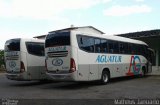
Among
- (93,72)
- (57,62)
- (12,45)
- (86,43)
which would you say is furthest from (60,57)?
(12,45)

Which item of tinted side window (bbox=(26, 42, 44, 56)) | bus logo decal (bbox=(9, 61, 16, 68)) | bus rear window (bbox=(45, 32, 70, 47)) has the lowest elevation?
bus logo decal (bbox=(9, 61, 16, 68))

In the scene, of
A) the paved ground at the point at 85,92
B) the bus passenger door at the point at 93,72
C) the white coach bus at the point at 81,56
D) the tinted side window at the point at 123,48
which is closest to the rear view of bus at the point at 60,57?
the white coach bus at the point at 81,56

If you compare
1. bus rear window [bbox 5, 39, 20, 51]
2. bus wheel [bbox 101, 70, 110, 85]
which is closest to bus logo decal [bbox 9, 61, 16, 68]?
bus rear window [bbox 5, 39, 20, 51]

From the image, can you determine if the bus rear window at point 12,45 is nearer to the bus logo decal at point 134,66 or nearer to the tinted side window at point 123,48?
the tinted side window at point 123,48

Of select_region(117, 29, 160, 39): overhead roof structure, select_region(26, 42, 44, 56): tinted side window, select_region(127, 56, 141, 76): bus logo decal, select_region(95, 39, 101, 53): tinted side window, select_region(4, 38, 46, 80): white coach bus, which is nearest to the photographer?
select_region(95, 39, 101, 53): tinted side window

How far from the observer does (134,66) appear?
2370 centimetres

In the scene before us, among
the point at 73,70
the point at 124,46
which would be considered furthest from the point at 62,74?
the point at 124,46

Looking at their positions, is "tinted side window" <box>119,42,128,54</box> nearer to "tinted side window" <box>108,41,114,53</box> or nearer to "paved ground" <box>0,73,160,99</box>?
"tinted side window" <box>108,41,114,53</box>

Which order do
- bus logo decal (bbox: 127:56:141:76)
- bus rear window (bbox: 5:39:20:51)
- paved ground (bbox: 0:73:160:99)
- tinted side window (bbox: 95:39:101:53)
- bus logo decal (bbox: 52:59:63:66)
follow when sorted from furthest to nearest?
bus logo decal (bbox: 127:56:141:76) < bus rear window (bbox: 5:39:20:51) < tinted side window (bbox: 95:39:101:53) < bus logo decal (bbox: 52:59:63:66) < paved ground (bbox: 0:73:160:99)

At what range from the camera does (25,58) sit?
19125mm

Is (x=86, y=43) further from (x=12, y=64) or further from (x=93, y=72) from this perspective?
(x=12, y=64)

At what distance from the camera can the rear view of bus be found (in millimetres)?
16688

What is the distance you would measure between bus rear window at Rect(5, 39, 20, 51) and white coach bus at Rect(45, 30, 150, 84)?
224cm

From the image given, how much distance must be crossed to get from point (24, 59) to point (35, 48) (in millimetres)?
1301
